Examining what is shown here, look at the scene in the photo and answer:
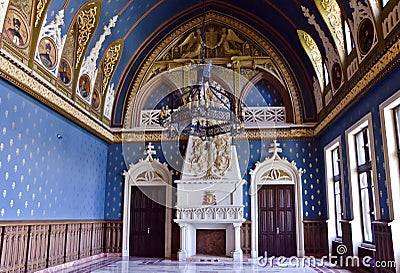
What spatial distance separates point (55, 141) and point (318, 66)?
27.2ft

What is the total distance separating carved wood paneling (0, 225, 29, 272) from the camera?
7.03 meters

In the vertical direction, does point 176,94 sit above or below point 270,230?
above

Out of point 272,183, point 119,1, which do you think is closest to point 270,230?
point 272,183

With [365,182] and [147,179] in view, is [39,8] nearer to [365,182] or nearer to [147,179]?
[147,179]

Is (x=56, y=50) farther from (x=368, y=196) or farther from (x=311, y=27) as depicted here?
(x=368, y=196)

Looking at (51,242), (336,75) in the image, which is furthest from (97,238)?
(336,75)

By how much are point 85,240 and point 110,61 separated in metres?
5.80

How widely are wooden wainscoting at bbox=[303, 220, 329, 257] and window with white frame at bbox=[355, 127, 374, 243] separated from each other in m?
2.96

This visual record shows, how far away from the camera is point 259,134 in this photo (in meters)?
12.5

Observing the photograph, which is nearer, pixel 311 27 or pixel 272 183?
pixel 311 27

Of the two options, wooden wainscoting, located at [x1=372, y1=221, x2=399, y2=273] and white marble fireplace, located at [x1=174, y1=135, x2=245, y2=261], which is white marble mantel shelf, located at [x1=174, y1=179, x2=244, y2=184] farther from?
wooden wainscoting, located at [x1=372, y1=221, x2=399, y2=273]

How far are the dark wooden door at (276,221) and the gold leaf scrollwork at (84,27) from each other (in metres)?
7.13

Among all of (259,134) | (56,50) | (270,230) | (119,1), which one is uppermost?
(119,1)

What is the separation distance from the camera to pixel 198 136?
873 centimetres
